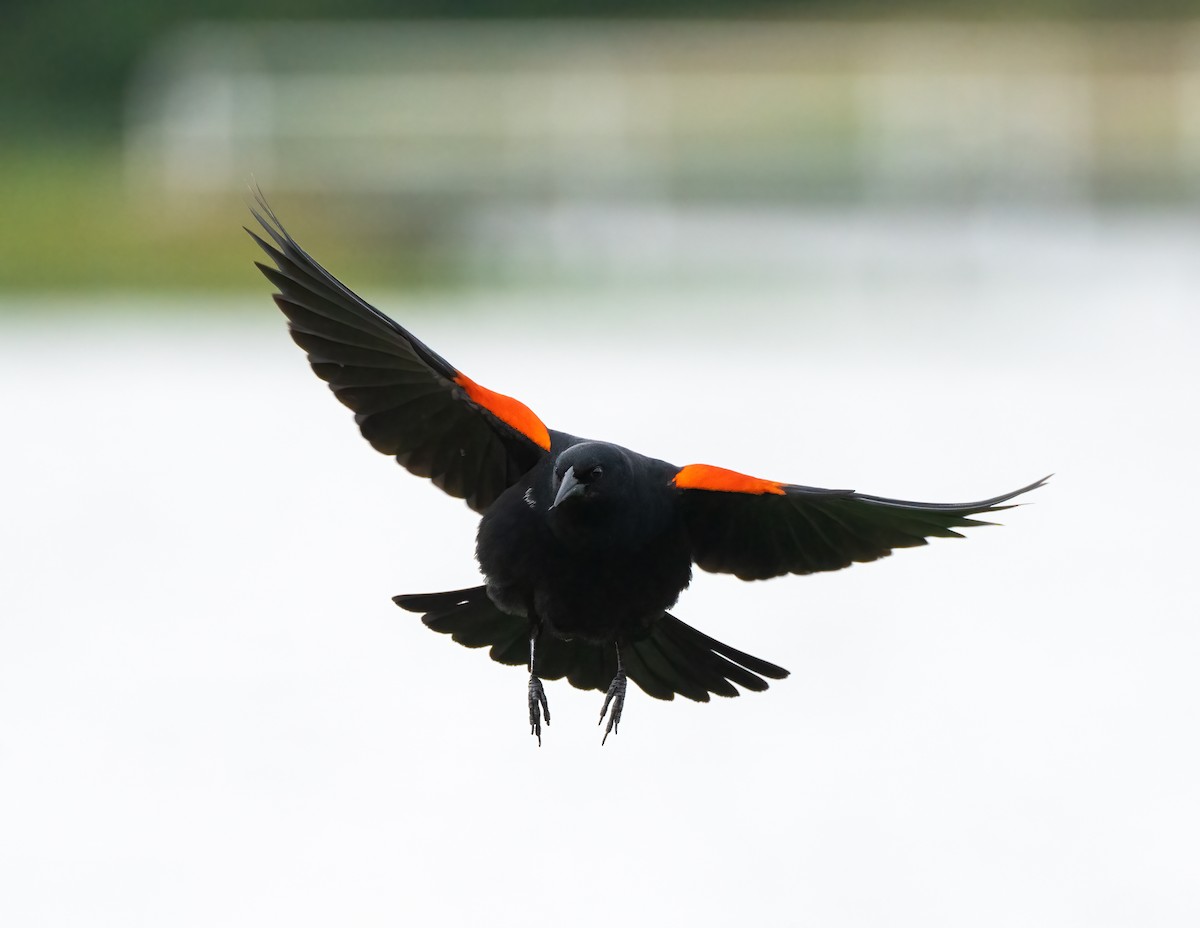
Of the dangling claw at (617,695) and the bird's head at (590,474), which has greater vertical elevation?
the bird's head at (590,474)

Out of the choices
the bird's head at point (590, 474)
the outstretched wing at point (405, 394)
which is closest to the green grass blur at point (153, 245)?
the outstretched wing at point (405, 394)

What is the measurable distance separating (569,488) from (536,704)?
1.46ft

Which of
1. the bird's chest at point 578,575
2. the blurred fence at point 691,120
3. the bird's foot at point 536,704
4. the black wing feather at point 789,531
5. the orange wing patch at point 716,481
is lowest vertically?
the bird's foot at point 536,704

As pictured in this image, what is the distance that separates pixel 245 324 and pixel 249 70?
23.7 ft

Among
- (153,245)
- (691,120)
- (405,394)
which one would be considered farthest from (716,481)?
(153,245)

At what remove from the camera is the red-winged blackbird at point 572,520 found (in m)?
3.37

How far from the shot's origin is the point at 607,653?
3797mm

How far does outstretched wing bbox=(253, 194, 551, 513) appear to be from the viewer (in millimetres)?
3514

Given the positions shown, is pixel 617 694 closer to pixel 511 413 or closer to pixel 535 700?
pixel 535 700

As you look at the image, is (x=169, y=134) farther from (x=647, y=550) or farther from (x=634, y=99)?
(x=647, y=550)

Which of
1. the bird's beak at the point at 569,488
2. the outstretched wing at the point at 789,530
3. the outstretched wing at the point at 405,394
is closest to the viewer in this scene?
the bird's beak at the point at 569,488

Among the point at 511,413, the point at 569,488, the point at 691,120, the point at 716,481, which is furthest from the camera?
the point at 691,120

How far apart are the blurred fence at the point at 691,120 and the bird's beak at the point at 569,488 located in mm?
15048

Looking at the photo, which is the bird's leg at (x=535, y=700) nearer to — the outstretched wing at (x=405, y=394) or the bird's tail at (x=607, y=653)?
the bird's tail at (x=607, y=653)
